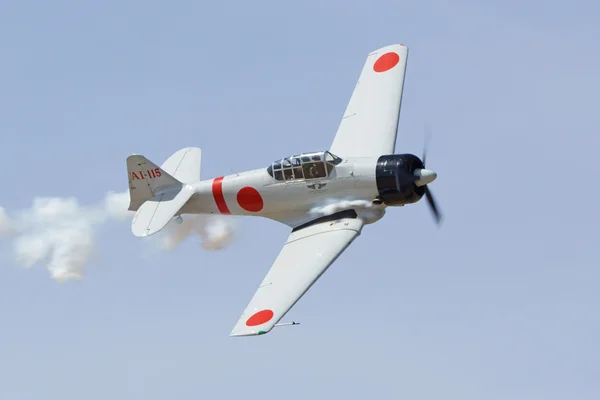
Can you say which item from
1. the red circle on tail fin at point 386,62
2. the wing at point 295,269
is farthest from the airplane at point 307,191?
the red circle on tail fin at point 386,62

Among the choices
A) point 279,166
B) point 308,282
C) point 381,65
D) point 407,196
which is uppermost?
point 381,65

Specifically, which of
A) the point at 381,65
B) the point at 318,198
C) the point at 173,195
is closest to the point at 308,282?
the point at 318,198

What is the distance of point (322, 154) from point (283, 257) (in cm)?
335

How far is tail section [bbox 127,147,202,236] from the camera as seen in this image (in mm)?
36375

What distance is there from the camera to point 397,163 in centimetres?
3406

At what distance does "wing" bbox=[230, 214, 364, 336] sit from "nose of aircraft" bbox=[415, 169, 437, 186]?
1.96 metres

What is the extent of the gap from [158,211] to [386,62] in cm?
926

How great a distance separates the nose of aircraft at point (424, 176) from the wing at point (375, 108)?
2.55 meters

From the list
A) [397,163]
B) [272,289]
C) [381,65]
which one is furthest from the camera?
[381,65]

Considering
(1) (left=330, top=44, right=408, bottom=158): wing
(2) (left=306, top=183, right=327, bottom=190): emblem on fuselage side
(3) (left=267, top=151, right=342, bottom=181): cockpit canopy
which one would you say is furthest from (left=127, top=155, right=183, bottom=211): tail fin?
(1) (left=330, top=44, right=408, bottom=158): wing

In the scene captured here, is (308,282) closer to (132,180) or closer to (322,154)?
(322,154)

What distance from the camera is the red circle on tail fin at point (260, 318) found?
3028 cm

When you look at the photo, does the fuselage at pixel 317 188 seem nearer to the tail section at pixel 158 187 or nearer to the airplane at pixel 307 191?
the airplane at pixel 307 191

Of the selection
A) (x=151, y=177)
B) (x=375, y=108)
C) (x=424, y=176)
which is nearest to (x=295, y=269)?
(x=424, y=176)
